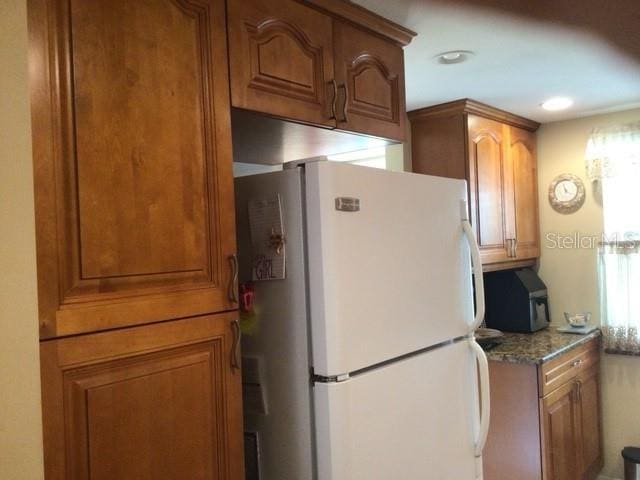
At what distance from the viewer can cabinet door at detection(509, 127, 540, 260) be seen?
3.29 metres

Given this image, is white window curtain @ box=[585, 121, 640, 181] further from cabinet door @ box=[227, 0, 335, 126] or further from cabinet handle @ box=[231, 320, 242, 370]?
cabinet handle @ box=[231, 320, 242, 370]

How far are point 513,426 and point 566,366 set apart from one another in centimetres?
47

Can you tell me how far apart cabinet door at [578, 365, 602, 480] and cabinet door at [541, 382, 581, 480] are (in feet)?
0.33

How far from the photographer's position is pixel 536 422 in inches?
106

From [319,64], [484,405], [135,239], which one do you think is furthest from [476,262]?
[135,239]

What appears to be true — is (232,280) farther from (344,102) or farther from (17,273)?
(344,102)

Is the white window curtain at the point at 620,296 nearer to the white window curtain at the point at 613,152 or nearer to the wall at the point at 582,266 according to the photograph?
Result: the wall at the point at 582,266

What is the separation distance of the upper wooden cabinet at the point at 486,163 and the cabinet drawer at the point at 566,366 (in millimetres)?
601

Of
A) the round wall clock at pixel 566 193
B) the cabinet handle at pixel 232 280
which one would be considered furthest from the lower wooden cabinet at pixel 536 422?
the cabinet handle at pixel 232 280

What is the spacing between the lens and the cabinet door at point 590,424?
3084 millimetres

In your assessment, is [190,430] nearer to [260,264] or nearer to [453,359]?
[260,264]

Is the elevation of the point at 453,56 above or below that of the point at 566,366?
above

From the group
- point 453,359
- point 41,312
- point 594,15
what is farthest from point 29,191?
point 594,15

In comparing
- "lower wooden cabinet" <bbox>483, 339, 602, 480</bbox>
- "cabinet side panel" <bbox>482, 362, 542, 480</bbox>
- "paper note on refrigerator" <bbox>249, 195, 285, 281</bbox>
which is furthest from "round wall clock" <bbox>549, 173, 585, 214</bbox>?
"paper note on refrigerator" <bbox>249, 195, 285, 281</bbox>
